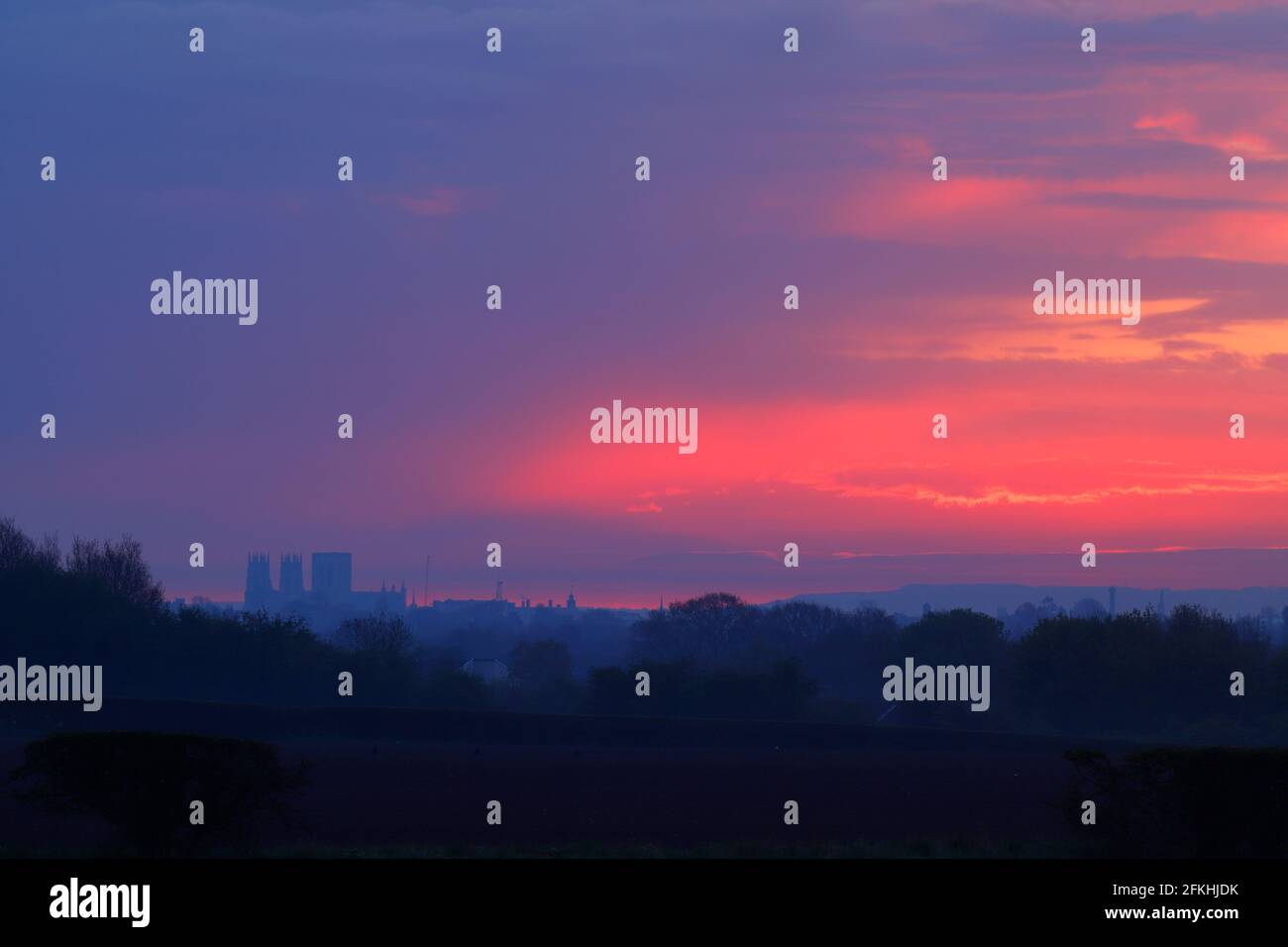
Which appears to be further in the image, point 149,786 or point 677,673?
point 677,673

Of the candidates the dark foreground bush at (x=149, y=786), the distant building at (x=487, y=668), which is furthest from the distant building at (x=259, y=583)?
the dark foreground bush at (x=149, y=786)

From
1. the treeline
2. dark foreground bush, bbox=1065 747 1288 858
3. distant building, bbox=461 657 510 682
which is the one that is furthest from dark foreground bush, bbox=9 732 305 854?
distant building, bbox=461 657 510 682

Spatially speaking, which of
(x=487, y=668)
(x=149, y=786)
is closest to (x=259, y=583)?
(x=487, y=668)

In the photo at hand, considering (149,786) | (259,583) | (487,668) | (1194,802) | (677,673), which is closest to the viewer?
(149,786)

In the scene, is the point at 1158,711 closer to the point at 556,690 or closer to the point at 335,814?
the point at 556,690

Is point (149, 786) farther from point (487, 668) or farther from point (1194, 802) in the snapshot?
point (487, 668)
